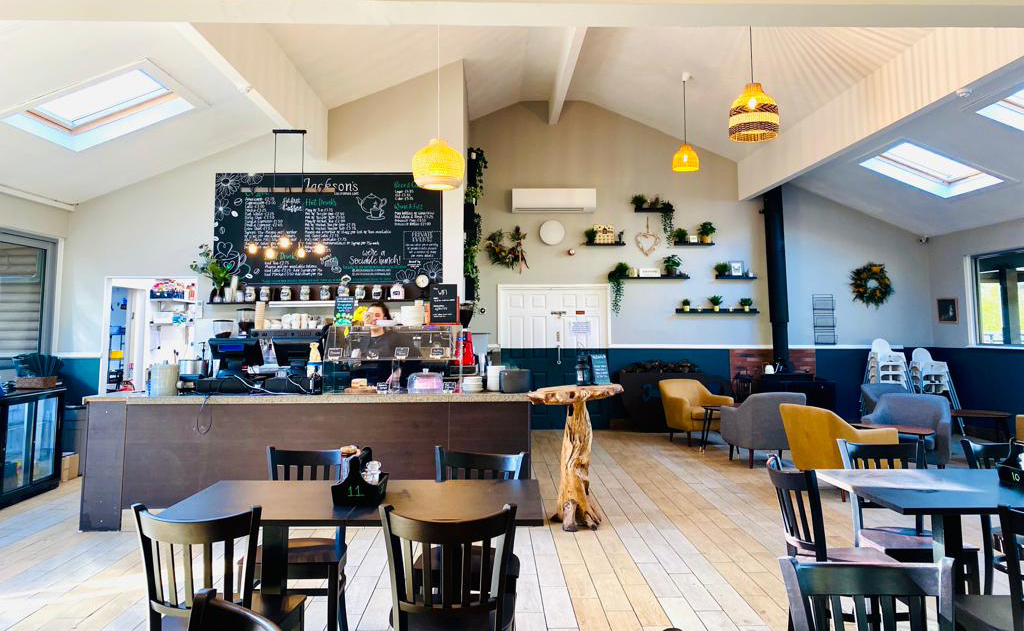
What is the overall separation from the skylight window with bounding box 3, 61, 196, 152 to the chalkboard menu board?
4.14ft

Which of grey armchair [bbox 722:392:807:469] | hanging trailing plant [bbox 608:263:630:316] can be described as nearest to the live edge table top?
grey armchair [bbox 722:392:807:469]

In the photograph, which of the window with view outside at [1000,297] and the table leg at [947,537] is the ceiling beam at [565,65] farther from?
the window with view outside at [1000,297]

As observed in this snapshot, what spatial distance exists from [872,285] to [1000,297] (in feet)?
5.00

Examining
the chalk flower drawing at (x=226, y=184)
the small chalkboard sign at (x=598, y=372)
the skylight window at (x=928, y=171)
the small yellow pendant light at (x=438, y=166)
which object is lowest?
the small chalkboard sign at (x=598, y=372)

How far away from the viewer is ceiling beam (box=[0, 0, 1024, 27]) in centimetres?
264

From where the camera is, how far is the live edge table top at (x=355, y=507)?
1.85m

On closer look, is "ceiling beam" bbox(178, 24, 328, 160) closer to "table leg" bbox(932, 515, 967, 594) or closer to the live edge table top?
the live edge table top

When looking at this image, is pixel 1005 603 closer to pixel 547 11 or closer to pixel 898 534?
pixel 898 534

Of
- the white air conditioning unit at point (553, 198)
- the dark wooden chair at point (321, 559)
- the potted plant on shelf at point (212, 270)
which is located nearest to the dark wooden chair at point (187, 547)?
the dark wooden chair at point (321, 559)

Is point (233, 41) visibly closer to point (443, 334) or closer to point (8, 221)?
point (443, 334)

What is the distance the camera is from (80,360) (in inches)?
235

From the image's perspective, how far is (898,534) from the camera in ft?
8.09

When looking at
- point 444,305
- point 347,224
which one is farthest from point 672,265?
point 347,224

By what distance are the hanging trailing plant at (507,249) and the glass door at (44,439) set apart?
18.3ft
